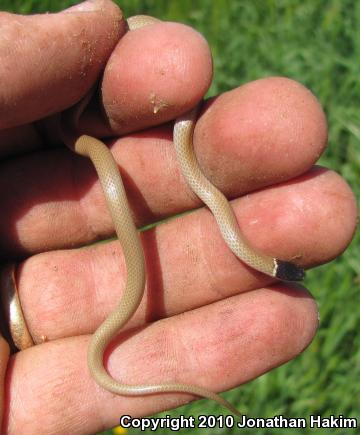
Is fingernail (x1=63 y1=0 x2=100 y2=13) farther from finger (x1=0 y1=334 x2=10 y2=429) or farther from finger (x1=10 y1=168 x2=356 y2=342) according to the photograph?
finger (x1=0 y1=334 x2=10 y2=429)

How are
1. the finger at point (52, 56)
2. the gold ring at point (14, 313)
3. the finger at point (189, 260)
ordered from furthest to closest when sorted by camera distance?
the gold ring at point (14, 313), the finger at point (189, 260), the finger at point (52, 56)

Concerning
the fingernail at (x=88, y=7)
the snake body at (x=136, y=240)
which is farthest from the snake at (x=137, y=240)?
the fingernail at (x=88, y=7)

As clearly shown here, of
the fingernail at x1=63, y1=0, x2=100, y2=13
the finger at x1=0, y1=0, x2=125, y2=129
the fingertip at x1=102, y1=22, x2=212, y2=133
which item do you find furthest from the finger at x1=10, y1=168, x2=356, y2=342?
the fingernail at x1=63, y1=0, x2=100, y2=13

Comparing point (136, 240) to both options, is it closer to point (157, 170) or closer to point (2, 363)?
point (157, 170)

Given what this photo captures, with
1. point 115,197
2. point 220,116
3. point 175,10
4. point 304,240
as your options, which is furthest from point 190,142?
point 175,10

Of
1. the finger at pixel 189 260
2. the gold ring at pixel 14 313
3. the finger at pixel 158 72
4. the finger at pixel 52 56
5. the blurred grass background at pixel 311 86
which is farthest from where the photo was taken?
the blurred grass background at pixel 311 86

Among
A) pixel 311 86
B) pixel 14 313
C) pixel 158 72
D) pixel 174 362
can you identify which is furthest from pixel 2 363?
pixel 311 86

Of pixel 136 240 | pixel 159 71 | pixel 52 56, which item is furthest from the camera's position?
pixel 136 240

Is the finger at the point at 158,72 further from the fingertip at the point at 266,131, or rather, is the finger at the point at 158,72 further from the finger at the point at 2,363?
the finger at the point at 2,363
